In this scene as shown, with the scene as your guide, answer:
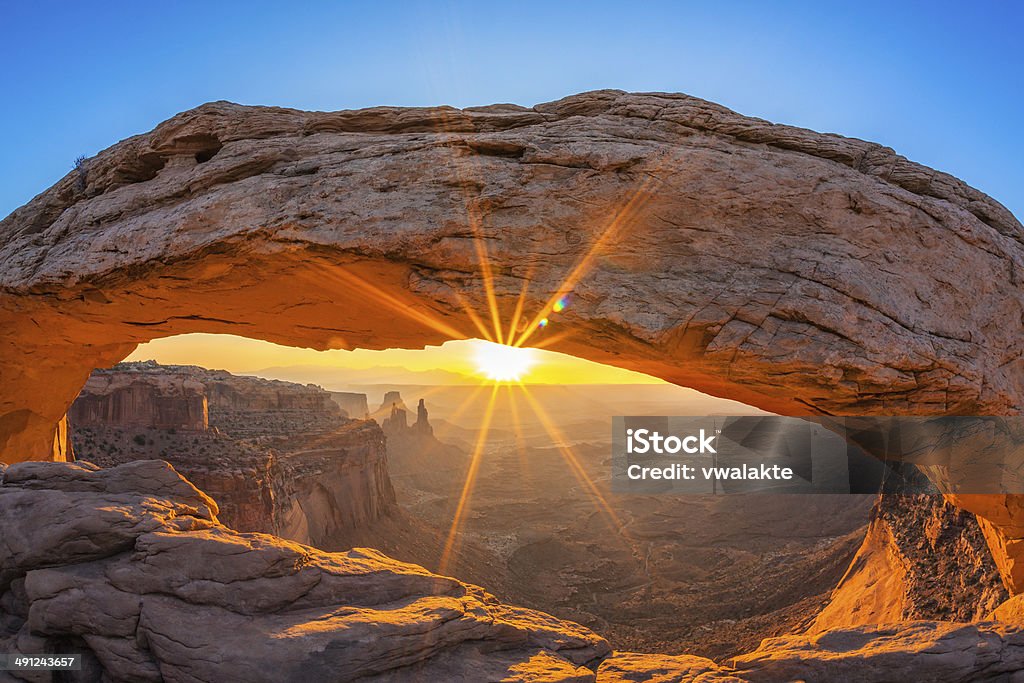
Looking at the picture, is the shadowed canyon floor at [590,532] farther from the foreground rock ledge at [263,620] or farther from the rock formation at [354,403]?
the rock formation at [354,403]

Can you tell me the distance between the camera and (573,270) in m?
7.16

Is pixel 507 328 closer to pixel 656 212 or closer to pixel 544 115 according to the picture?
pixel 656 212

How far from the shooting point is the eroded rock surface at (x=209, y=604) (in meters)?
4.91

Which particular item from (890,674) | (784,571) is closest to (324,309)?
(890,674)

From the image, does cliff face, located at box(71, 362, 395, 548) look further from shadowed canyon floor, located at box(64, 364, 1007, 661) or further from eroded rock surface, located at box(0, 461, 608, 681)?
eroded rock surface, located at box(0, 461, 608, 681)

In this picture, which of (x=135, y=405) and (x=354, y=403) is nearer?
(x=135, y=405)

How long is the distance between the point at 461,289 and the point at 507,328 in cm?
90

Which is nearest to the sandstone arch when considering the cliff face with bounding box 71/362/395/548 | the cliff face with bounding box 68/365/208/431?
the cliff face with bounding box 71/362/395/548

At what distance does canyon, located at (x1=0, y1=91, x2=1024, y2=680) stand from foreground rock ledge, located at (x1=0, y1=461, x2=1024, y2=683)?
0.13ft

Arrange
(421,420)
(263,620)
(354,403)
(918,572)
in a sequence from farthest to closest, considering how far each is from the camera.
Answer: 1. (354,403)
2. (421,420)
3. (918,572)
4. (263,620)

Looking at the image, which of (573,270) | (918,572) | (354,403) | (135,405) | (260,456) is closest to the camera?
(573,270)

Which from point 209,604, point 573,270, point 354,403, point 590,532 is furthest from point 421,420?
point 209,604

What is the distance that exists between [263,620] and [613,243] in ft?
19.3

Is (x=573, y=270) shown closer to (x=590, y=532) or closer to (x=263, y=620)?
(x=263, y=620)
